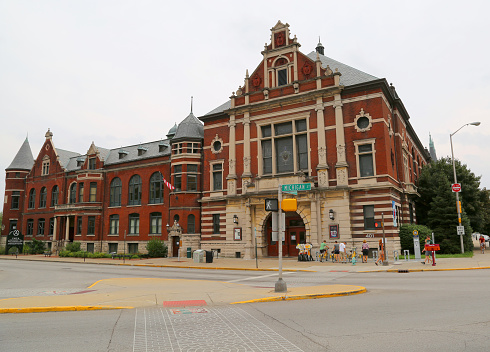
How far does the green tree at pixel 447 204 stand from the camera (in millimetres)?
33188

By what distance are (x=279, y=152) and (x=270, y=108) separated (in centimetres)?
443

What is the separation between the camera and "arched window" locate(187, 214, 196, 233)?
38.1m

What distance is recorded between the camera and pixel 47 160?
5572 centimetres

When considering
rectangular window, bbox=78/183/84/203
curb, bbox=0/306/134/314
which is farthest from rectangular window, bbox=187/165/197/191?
curb, bbox=0/306/134/314

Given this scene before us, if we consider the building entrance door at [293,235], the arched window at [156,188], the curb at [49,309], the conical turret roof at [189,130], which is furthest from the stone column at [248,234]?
the curb at [49,309]

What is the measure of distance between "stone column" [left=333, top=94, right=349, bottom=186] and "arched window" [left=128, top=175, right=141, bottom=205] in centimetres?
2609

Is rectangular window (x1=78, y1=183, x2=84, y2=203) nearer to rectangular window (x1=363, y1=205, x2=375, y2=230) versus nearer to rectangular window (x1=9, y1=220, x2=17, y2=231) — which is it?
rectangular window (x1=9, y1=220, x2=17, y2=231)

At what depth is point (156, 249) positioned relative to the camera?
38.6m

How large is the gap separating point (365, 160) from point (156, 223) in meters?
25.3

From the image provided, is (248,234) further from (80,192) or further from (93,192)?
(80,192)

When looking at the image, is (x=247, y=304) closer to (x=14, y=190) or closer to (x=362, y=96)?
(x=362, y=96)

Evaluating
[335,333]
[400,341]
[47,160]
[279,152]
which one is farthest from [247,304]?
[47,160]

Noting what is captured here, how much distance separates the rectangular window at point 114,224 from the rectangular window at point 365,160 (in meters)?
31.4

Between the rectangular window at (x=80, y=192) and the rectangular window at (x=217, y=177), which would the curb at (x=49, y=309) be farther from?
the rectangular window at (x=80, y=192)
